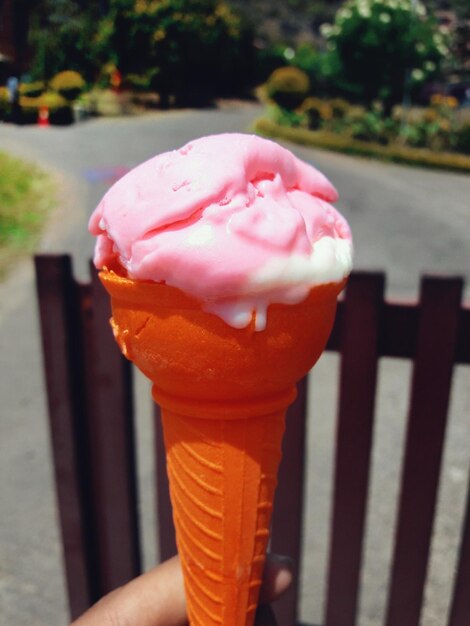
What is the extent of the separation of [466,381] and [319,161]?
7.04ft

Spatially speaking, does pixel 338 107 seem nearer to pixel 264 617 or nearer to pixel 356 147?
pixel 356 147

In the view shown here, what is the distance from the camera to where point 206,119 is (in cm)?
137

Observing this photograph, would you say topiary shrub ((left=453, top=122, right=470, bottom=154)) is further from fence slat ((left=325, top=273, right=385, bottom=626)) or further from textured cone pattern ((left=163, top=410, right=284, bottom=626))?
textured cone pattern ((left=163, top=410, right=284, bottom=626))

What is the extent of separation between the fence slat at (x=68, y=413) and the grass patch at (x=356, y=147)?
694 millimetres

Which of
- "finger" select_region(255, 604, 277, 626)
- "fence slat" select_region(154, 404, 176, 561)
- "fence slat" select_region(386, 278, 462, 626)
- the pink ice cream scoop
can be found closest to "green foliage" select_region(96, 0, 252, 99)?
the pink ice cream scoop

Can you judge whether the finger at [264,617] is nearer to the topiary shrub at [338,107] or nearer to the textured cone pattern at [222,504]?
the textured cone pattern at [222,504]

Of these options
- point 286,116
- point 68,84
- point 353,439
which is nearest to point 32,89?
point 68,84

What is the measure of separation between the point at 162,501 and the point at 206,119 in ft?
4.02

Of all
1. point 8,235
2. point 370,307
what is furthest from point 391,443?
point 8,235

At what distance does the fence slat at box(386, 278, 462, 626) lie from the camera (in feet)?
5.56

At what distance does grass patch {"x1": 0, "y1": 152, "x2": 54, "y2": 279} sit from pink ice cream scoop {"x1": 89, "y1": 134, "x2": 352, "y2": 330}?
0.81 metres

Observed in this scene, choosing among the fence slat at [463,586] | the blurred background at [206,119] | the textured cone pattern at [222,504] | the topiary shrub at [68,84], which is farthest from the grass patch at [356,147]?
the fence slat at [463,586]

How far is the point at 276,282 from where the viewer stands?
866 mm

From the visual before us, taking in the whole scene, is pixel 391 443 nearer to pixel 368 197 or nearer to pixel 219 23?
pixel 219 23
